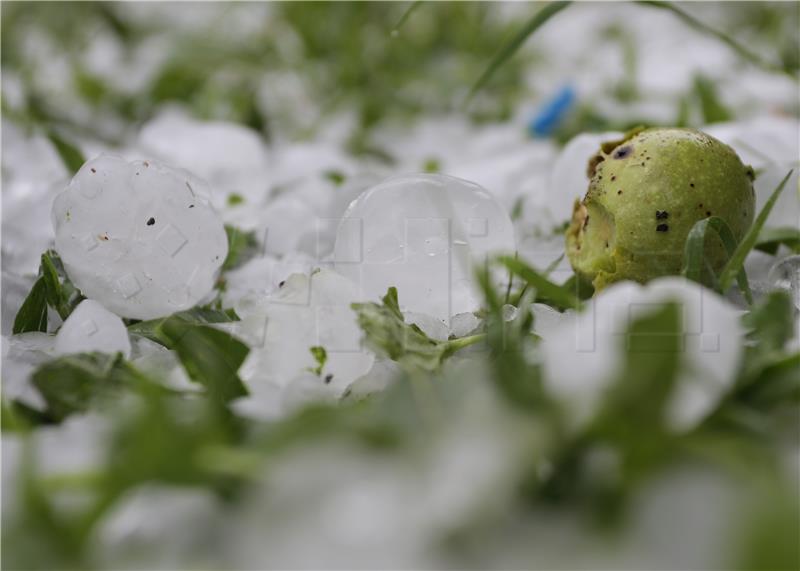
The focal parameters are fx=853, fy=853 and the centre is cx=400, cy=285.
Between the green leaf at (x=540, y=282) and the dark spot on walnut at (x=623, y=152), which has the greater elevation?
the dark spot on walnut at (x=623, y=152)

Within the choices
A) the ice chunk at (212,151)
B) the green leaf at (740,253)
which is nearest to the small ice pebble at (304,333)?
the green leaf at (740,253)

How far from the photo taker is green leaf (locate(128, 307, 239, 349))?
28cm

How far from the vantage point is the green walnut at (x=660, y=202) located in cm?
31

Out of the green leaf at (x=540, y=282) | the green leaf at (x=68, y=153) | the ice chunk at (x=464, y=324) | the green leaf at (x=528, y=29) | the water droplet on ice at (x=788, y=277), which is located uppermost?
the green leaf at (x=528, y=29)

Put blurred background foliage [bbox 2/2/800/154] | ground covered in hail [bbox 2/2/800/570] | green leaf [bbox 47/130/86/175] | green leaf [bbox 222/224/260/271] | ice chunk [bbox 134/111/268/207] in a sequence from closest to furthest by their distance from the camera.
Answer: ground covered in hail [bbox 2/2/800/570]
green leaf [bbox 222/224/260/271]
green leaf [bbox 47/130/86/175]
ice chunk [bbox 134/111/268/207]
blurred background foliage [bbox 2/2/800/154]

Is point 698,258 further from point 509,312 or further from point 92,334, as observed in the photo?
point 92,334

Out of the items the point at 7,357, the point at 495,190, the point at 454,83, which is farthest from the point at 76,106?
the point at 7,357

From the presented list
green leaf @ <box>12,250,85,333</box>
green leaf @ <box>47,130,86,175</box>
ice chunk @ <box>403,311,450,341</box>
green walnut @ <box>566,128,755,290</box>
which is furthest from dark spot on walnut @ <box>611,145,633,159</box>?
green leaf @ <box>47,130,86,175</box>

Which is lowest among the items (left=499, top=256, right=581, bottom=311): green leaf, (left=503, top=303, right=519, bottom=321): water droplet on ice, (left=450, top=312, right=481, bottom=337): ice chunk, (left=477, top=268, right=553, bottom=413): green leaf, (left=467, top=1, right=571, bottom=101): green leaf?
(left=450, top=312, right=481, bottom=337): ice chunk

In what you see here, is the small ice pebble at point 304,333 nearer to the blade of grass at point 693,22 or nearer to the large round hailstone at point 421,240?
the large round hailstone at point 421,240

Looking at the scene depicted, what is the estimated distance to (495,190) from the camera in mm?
559

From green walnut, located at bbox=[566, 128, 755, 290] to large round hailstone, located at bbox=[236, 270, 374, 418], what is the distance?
11cm

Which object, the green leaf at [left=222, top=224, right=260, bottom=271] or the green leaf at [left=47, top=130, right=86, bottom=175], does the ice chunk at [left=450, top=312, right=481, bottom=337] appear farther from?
the green leaf at [left=47, top=130, right=86, bottom=175]

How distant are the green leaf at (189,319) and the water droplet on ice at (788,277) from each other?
20 cm
